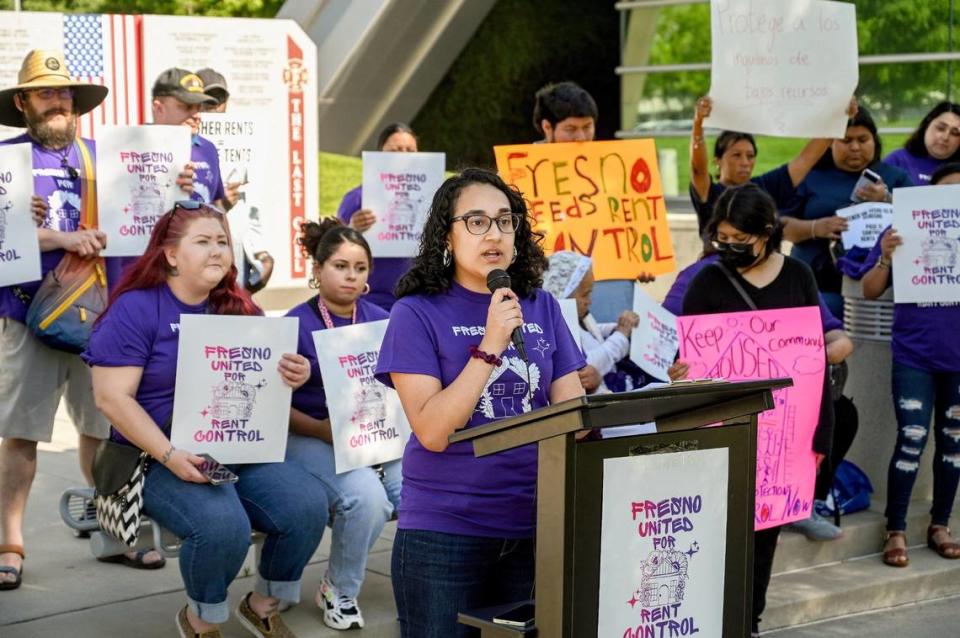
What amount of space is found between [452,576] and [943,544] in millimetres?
4331

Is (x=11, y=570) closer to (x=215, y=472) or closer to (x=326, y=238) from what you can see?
(x=215, y=472)

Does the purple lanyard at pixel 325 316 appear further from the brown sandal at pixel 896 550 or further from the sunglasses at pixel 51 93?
the brown sandal at pixel 896 550

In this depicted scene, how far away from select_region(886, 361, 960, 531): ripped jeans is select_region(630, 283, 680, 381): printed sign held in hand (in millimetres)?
1466

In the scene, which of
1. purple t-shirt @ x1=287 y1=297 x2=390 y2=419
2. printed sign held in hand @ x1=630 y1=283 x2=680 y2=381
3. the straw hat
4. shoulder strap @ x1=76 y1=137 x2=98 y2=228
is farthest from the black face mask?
the straw hat

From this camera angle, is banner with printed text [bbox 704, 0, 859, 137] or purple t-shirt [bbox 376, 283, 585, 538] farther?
banner with printed text [bbox 704, 0, 859, 137]

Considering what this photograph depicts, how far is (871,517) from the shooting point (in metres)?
7.09

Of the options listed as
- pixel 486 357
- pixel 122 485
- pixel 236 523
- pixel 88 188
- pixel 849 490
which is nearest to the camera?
pixel 486 357

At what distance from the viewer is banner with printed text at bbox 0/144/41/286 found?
546 cm

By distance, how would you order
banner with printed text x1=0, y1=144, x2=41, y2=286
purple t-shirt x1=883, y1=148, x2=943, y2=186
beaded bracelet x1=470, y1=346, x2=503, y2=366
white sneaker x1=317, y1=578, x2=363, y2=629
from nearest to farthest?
beaded bracelet x1=470, y1=346, x2=503, y2=366 < white sneaker x1=317, y1=578, x2=363, y2=629 < banner with printed text x1=0, y1=144, x2=41, y2=286 < purple t-shirt x1=883, y1=148, x2=943, y2=186

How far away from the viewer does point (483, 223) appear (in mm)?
3465

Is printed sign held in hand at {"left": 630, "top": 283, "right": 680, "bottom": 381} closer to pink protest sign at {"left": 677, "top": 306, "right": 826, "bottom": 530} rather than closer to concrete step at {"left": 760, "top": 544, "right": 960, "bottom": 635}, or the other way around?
pink protest sign at {"left": 677, "top": 306, "right": 826, "bottom": 530}

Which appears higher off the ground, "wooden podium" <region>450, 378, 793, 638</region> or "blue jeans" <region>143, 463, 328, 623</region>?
"wooden podium" <region>450, 378, 793, 638</region>

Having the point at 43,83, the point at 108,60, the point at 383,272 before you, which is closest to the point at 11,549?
the point at 43,83

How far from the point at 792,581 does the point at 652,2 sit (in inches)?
403
